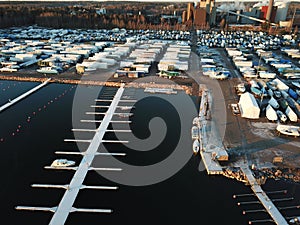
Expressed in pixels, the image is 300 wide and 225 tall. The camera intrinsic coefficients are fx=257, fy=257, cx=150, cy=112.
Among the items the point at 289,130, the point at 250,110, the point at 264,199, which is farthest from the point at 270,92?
the point at 264,199

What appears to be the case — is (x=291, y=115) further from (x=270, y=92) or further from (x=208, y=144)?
(x=208, y=144)

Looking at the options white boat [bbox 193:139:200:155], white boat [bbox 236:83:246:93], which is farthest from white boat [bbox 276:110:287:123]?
white boat [bbox 193:139:200:155]

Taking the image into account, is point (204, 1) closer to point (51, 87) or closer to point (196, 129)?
point (51, 87)

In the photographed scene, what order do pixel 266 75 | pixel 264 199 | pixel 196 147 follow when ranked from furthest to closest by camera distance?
1. pixel 266 75
2. pixel 196 147
3. pixel 264 199

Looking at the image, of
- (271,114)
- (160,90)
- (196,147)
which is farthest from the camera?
(160,90)

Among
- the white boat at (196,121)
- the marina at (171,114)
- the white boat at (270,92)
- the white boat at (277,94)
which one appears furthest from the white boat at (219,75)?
the white boat at (196,121)

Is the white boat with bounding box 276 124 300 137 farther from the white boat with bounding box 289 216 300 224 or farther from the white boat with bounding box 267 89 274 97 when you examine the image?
the white boat with bounding box 289 216 300 224

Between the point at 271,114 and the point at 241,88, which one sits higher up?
the point at 241,88

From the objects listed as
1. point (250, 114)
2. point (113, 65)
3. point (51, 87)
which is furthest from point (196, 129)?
point (113, 65)
